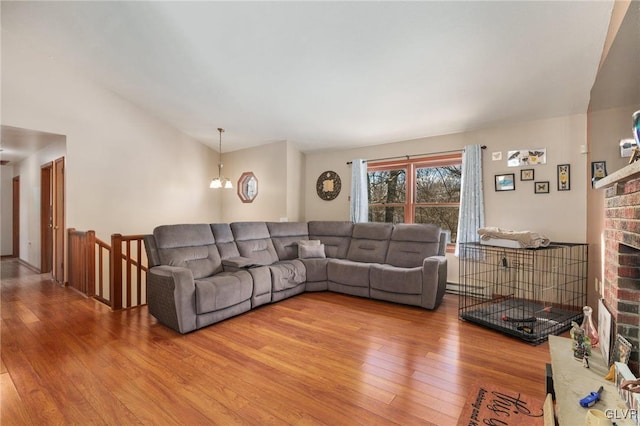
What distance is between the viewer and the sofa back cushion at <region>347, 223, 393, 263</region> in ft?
14.1

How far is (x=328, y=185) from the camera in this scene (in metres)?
5.44

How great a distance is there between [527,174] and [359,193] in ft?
7.67

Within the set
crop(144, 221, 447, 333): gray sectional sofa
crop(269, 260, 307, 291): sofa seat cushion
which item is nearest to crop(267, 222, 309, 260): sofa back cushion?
crop(144, 221, 447, 333): gray sectional sofa

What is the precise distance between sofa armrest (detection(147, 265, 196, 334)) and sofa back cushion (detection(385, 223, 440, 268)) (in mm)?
2629

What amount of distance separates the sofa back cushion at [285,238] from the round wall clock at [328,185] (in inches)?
36.8

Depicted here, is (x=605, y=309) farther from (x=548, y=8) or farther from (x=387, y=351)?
(x=548, y=8)

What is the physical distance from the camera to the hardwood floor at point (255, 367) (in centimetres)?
169

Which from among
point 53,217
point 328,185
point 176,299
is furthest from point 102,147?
point 328,185

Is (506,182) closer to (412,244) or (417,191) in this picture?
(417,191)

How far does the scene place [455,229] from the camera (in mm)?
4332

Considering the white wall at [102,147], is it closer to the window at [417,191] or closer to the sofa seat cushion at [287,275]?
the sofa seat cushion at [287,275]

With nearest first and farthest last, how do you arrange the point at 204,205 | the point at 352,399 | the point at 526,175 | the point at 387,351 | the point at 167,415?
the point at 167,415, the point at 352,399, the point at 387,351, the point at 526,175, the point at 204,205

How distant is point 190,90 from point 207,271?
8.21 feet

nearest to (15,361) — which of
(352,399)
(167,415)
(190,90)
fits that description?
(167,415)
